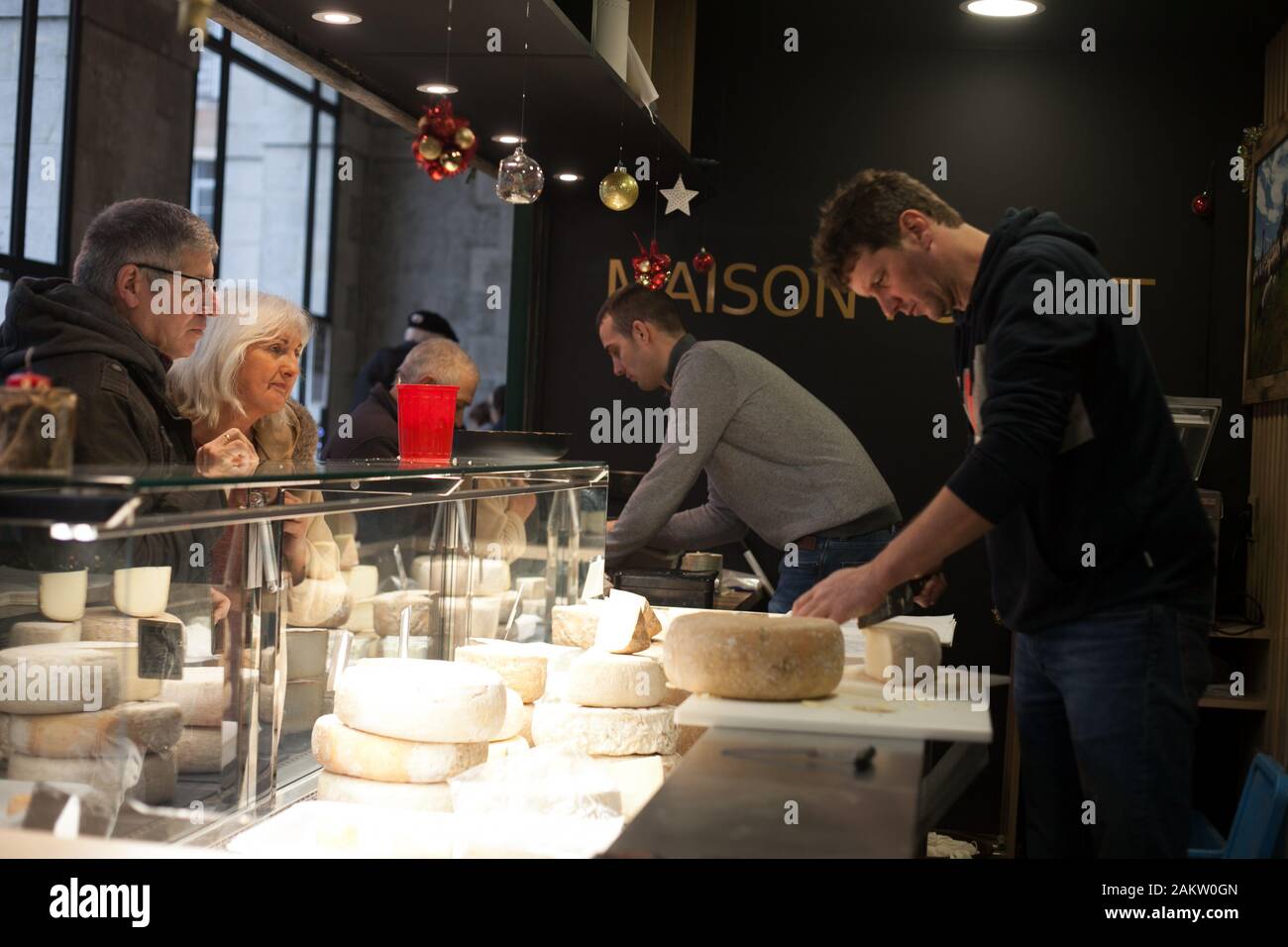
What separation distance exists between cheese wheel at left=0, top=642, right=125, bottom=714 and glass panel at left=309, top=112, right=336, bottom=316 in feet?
40.5

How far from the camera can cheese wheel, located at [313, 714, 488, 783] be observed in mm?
1877

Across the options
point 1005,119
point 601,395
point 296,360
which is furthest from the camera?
point 601,395

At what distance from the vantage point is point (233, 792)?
176 cm

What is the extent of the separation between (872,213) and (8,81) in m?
7.70

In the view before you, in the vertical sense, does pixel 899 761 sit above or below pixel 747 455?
below

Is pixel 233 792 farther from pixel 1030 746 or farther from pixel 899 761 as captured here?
pixel 1030 746

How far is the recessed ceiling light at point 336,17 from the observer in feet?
11.1

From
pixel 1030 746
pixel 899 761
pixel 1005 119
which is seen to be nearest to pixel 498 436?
pixel 1030 746

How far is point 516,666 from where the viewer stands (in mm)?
2406

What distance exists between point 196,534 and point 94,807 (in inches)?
14.5

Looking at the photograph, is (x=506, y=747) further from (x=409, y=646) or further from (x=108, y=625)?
(x=108, y=625)

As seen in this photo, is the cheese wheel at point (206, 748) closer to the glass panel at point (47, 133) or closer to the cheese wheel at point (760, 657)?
the cheese wheel at point (760, 657)

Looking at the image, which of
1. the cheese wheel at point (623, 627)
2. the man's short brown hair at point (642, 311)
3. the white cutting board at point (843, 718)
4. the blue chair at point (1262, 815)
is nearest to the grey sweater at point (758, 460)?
the man's short brown hair at point (642, 311)

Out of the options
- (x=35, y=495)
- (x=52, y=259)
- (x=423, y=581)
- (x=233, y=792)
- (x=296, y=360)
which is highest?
(x=52, y=259)
